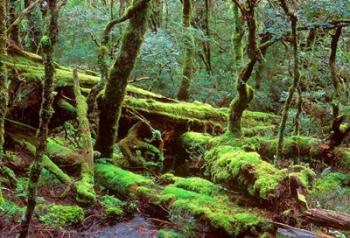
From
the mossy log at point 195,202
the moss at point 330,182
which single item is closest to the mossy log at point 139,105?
the mossy log at point 195,202

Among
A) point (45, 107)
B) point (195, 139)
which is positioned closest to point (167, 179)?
point (195, 139)

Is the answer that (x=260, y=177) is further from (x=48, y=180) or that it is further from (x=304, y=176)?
(x=48, y=180)

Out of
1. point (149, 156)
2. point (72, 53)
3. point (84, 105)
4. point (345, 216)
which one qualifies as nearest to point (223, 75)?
point (72, 53)

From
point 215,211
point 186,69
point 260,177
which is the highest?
point 186,69

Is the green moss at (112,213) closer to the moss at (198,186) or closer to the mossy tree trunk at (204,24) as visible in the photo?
the moss at (198,186)

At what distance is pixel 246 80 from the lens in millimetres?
10320

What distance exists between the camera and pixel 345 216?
17.4ft

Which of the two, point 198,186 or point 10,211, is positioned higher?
point 198,186

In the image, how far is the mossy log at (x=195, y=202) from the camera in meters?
6.51

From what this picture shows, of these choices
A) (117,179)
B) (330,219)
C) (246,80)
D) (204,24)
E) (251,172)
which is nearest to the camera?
(330,219)

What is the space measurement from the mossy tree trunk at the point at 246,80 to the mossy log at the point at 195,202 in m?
2.42

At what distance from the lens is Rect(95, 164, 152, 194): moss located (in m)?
8.66

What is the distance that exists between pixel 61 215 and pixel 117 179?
2159 mm

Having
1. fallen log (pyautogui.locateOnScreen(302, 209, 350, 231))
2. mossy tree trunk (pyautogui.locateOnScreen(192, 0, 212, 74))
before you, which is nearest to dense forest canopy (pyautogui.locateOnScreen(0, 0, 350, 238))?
fallen log (pyautogui.locateOnScreen(302, 209, 350, 231))
